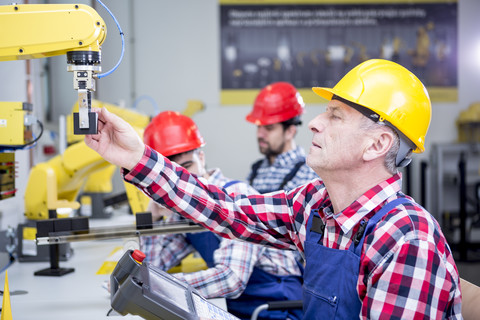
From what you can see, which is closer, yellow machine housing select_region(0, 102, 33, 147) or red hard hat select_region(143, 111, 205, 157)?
yellow machine housing select_region(0, 102, 33, 147)

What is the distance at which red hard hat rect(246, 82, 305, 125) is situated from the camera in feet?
10.8

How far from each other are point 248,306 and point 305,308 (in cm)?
81

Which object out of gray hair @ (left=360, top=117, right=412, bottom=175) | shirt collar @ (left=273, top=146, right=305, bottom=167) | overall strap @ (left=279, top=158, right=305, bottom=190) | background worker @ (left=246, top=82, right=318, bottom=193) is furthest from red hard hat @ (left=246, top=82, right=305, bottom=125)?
gray hair @ (left=360, top=117, right=412, bottom=175)

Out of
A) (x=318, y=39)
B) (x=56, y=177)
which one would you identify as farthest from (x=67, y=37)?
(x=318, y=39)

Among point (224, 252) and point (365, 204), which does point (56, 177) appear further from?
point (365, 204)

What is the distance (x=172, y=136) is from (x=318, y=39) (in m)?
3.86

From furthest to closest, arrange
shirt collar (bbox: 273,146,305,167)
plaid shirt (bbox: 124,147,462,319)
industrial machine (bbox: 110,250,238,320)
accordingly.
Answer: shirt collar (bbox: 273,146,305,167) < plaid shirt (bbox: 124,147,462,319) < industrial machine (bbox: 110,250,238,320)

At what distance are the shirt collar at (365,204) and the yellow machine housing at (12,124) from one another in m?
1.29

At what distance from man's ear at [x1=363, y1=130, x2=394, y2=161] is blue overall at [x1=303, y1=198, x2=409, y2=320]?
4.9 inches

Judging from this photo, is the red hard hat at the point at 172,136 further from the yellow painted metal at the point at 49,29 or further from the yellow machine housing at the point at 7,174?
the yellow painted metal at the point at 49,29

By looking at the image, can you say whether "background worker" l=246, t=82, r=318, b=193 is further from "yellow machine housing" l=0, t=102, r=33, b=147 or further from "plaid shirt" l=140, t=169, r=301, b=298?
"yellow machine housing" l=0, t=102, r=33, b=147

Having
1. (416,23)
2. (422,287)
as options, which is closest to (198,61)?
(416,23)

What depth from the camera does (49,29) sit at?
1297 millimetres

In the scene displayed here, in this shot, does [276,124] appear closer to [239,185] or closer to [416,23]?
[239,185]
